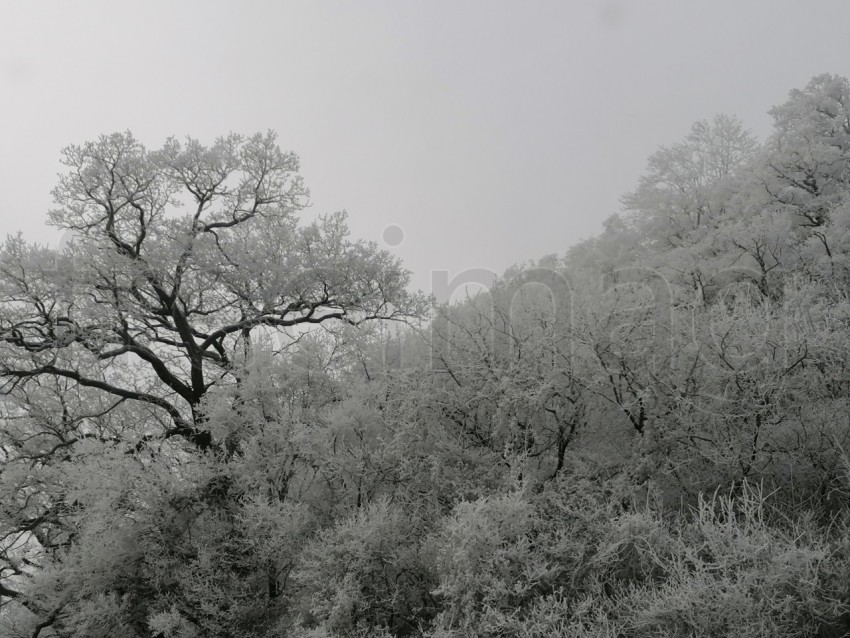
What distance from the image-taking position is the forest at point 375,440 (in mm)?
7574

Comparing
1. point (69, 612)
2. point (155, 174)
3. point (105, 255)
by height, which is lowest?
point (69, 612)

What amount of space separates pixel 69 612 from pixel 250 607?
3446 millimetres

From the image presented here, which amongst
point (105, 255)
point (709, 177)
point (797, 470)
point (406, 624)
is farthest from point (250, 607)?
point (709, 177)

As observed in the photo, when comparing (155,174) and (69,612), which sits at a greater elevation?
(155,174)

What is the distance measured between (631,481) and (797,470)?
238 cm

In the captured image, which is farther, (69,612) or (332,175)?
(332,175)

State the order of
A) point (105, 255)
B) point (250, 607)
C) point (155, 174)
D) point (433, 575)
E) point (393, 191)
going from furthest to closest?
point (393, 191) < point (155, 174) < point (105, 255) < point (250, 607) < point (433, 575)

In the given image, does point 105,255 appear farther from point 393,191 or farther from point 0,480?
point 393,191

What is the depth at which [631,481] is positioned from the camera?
912 centimetres

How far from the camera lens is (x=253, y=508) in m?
9.21

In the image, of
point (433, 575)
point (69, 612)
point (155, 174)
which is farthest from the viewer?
point (155, 174)

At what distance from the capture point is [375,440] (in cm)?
1044

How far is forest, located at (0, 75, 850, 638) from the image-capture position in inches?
298

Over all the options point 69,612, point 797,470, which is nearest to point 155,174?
point 69,612
